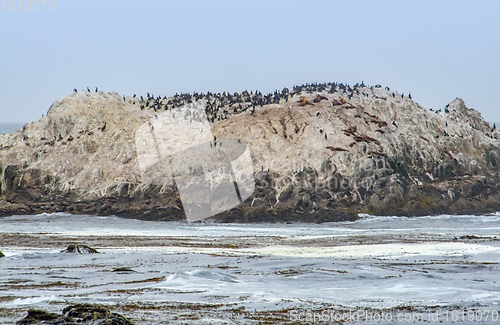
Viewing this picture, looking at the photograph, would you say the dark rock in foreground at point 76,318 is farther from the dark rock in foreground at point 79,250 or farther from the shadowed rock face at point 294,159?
the shadowed rock face at point 294,159

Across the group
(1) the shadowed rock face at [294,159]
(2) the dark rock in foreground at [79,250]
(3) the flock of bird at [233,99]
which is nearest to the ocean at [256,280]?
(2) the dark rock in foreground at [79,250]

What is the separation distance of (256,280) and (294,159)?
60631mm

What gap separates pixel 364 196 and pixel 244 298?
62.1 m

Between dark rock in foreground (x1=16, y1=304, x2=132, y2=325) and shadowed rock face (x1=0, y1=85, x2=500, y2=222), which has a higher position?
shadowed rock face (x1=0, y1=85, x2=500, y2=222)

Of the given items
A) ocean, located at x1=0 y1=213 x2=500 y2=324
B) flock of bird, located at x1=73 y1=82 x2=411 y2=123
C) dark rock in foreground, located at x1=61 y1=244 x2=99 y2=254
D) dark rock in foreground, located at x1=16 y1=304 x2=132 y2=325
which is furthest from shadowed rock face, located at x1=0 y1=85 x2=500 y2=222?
dark rock in foreground, located at x1=16 y1=304 x2=132 y2=325

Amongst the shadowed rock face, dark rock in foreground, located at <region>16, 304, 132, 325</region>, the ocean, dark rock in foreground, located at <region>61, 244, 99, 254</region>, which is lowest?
the ocean

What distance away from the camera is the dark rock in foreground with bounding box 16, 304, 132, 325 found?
1372 centimetres

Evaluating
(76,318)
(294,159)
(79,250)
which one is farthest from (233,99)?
(76,318)

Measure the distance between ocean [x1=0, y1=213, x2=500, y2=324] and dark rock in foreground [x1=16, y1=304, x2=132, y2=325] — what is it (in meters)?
1.68

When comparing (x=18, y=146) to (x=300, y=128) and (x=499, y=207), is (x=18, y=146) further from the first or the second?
(x=499, y=207)

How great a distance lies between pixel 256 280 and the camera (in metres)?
24.1

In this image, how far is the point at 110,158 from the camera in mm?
91312

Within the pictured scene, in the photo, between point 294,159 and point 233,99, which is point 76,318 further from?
point 233,99

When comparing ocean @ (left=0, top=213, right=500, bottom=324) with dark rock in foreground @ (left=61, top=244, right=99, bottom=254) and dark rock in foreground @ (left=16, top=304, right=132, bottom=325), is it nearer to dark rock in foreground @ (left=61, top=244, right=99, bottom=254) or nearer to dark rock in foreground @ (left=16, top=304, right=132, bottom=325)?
dark rock in foreground @ (left=61, top=244, right=99, bottom=254)
